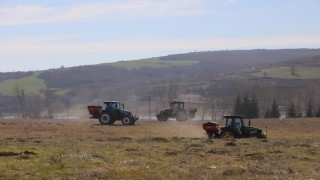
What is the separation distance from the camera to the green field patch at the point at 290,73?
173150 mm

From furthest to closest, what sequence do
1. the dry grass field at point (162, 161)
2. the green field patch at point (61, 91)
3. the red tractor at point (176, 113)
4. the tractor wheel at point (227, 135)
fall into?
the green field patch at point (61, 91) → the red tractor at point (176, 113) → the tractor wheel at point (227, 135) → the dry grass field at point (162, 161)

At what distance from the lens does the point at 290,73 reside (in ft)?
584

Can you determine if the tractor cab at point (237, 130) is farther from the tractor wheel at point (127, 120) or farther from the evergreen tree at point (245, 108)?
the evergreen tree at point (245, 108)

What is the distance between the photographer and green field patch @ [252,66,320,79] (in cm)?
17315

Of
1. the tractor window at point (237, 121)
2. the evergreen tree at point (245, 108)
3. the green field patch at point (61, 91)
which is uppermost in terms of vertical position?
the green field patch at point (61, 91)

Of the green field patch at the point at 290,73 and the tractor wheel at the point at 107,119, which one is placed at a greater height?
the green field patch at the point at 290,73

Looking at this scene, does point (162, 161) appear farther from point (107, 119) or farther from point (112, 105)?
point (112, 105)

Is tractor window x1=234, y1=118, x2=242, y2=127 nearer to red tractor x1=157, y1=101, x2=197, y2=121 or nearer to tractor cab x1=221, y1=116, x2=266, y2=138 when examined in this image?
tractor cab x1=221, y1=116, x2=266, y2=138

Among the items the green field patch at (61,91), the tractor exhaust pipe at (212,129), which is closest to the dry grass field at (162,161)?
the tractor exhaust pipe at (212,129)

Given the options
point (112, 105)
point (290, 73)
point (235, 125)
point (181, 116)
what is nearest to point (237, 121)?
point (235, 125)

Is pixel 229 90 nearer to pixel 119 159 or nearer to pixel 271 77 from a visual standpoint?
pixel 271 77

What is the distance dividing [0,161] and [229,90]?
154100mm

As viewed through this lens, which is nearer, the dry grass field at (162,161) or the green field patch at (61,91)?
the dry grass field at (162,161)

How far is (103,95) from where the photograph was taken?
199 meters
